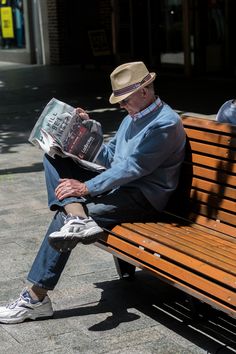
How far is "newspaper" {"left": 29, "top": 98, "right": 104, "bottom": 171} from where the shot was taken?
13.8 feet

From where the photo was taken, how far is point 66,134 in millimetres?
4305

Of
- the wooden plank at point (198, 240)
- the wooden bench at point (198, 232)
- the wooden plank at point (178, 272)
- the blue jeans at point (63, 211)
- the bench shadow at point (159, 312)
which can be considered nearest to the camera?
the wooden plank at point (178, 272)

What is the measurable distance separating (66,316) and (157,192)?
860mm

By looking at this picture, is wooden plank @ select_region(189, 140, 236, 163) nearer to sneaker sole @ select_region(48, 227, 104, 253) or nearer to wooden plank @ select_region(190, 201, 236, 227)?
wooden plank @ select_region(190, 201, 236, 227)

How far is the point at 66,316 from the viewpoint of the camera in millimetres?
4148

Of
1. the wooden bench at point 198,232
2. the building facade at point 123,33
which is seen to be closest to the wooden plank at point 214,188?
the wooden bench at point 198,232

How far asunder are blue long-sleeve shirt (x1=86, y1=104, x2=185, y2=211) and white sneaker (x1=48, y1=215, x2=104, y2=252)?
0.80 ft

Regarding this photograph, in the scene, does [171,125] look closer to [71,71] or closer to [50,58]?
[71,71]

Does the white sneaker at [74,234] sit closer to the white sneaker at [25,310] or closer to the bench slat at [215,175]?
the white sneaker at [25,310]

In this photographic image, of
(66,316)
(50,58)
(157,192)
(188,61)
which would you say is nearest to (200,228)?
(157,192)

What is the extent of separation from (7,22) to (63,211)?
19853 millimetres

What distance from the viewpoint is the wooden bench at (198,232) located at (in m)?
3.40

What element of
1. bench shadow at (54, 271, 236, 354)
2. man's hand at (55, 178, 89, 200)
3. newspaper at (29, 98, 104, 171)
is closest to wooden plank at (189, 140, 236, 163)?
newspaper at (29, 98, 104, 171)

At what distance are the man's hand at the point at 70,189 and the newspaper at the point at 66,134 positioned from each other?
0.57ft
